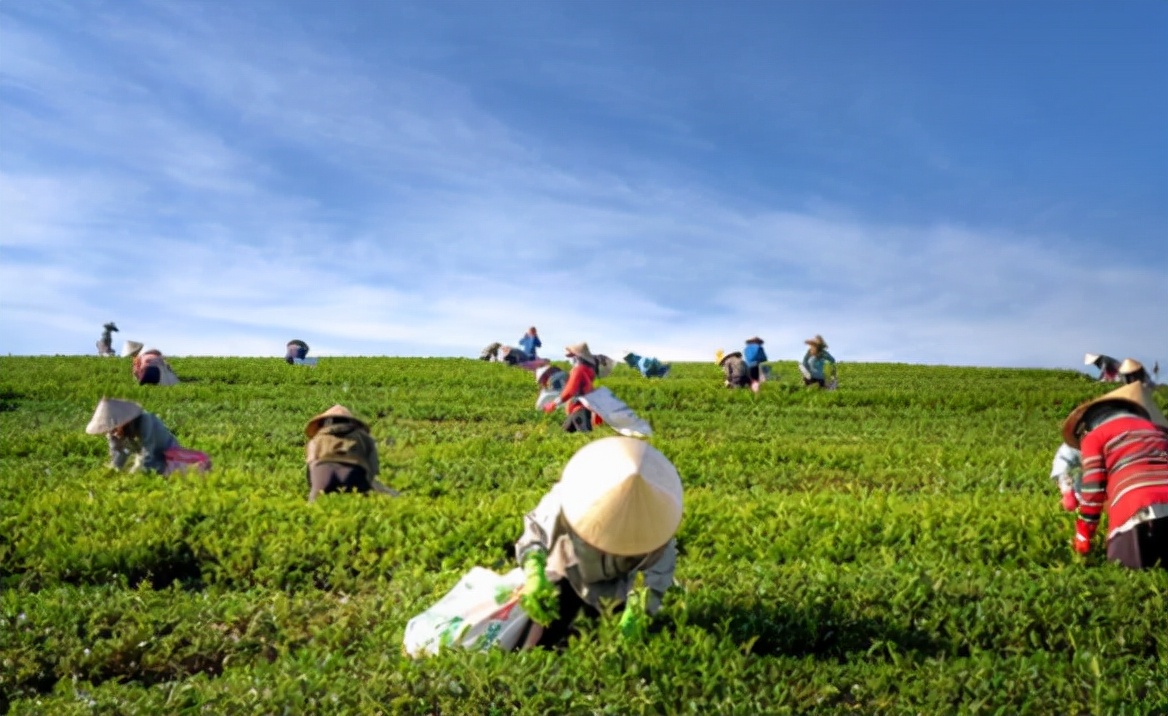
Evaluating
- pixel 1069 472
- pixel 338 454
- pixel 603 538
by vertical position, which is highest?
pixel 338 454

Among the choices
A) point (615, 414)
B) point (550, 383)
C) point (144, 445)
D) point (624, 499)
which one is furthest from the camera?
point (550, 383)

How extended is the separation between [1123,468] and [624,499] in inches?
173

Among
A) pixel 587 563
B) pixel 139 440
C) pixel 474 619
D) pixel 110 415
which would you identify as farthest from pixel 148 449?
pixel 587 563

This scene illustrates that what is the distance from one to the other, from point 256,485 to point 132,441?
1949 millimetres

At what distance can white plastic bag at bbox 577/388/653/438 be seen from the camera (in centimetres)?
1472

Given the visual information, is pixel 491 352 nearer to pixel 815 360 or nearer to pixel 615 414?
pixel 815 360

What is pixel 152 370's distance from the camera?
23.0 m

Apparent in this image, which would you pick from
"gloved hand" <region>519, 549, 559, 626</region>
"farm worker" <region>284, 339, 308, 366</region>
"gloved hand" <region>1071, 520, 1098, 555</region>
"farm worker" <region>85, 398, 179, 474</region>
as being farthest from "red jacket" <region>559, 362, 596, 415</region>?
"farm worker" <region>284, 339, 308, 366</region>

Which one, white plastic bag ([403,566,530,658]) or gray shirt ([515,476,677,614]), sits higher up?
gray shirt ([515,476,677,614])

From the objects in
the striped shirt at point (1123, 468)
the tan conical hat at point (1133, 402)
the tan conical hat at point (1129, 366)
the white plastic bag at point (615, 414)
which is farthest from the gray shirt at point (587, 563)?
the tan conical hat at point (1129, 366)

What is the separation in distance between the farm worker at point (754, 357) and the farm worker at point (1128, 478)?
15613 millimetres

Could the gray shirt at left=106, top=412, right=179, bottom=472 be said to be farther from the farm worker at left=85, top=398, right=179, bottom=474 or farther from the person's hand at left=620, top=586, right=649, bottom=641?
the person's hand at left=620, top=586, right=649, bottom=641

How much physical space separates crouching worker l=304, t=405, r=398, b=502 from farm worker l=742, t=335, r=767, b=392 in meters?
14.9

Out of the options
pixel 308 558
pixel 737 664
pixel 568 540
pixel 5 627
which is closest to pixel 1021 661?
pixel 737 664
